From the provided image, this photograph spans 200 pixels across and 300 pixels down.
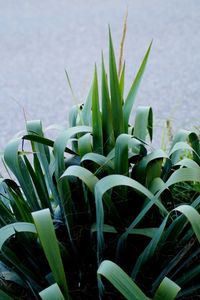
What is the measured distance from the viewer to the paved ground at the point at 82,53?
3.48 meters

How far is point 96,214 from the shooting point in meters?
1.18

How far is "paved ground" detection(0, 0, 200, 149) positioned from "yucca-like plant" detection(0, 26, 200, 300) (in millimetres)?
1686

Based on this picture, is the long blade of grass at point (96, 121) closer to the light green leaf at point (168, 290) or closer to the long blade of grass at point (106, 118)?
the long blade of grass at point (106, 118)

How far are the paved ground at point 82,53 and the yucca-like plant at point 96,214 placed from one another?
1686 mm

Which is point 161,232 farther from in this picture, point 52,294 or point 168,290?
point 52,294

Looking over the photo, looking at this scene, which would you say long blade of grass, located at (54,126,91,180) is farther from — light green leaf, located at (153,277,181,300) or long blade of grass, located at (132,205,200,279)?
light green leaf, located at (153,277,181,300)

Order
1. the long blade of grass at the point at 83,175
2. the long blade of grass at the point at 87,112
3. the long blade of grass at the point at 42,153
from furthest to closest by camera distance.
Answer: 1. the long blade of grass at the point at 87,112
2. the long blade of grass at the point at 42,153
3. the long blade of grass at the point at 83,175

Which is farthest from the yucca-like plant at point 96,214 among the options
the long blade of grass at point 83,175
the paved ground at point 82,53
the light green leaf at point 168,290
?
the paved ground at point 82,53

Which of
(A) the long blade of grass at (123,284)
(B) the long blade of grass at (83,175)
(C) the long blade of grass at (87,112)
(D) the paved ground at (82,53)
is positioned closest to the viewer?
(A) the long blade of grass at (123,284)

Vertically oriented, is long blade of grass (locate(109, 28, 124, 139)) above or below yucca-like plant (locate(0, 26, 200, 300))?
above

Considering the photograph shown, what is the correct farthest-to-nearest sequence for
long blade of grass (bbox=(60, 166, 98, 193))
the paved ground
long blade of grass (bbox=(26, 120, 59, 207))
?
the paved ground → long blade of grass (bbox=(26, 120, 59, 207)) → long blade of grass (bbox=(60, 166, 98, 193))

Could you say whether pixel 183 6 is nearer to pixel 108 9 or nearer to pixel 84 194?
pixel 108 9

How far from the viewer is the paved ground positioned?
3479mm

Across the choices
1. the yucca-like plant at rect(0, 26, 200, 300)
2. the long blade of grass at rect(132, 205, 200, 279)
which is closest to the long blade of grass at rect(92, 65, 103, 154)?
the yucca-like plant at rect(0, 26, 200, 300)
